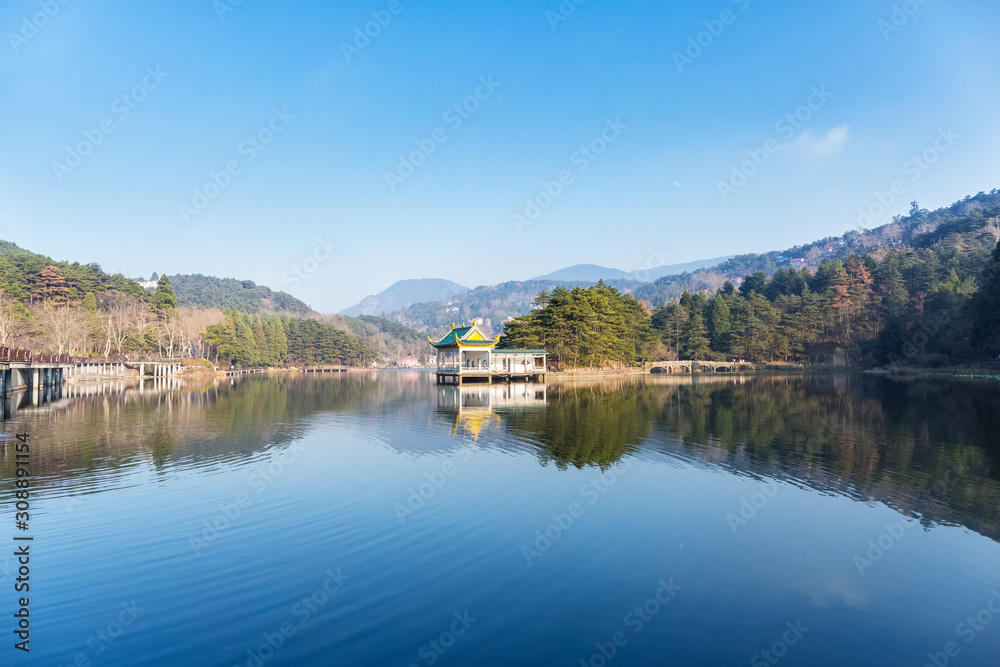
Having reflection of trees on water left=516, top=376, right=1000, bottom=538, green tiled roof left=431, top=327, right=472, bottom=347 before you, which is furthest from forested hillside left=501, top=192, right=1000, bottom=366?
reflection of trees on water left=516, top=376, right=1000, bottom=538

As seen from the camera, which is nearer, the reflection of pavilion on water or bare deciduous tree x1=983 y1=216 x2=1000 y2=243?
the reflection of pavilion on water

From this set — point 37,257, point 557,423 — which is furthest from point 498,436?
point 37,257

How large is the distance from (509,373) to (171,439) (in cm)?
3142

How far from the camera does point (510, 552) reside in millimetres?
7781

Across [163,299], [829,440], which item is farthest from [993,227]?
[163,299]

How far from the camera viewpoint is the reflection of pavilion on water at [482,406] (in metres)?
21.7

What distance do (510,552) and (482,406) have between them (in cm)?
2071

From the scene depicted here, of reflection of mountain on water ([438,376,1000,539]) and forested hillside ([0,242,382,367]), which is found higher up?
forested hillside ([0,242,382,367])

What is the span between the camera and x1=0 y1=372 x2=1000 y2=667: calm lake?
5375mm

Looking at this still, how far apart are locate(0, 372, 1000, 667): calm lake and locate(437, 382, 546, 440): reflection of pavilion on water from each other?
493cm

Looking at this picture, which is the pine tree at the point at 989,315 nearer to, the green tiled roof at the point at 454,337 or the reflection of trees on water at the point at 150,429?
the green tiled roof at the point at 454,337

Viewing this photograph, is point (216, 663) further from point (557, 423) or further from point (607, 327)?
point (607, 327)

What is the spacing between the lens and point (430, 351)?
170m

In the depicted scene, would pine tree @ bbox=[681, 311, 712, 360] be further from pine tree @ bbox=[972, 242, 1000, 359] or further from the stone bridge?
pine tree @ bbox=[972, 242, 1000, 359]
